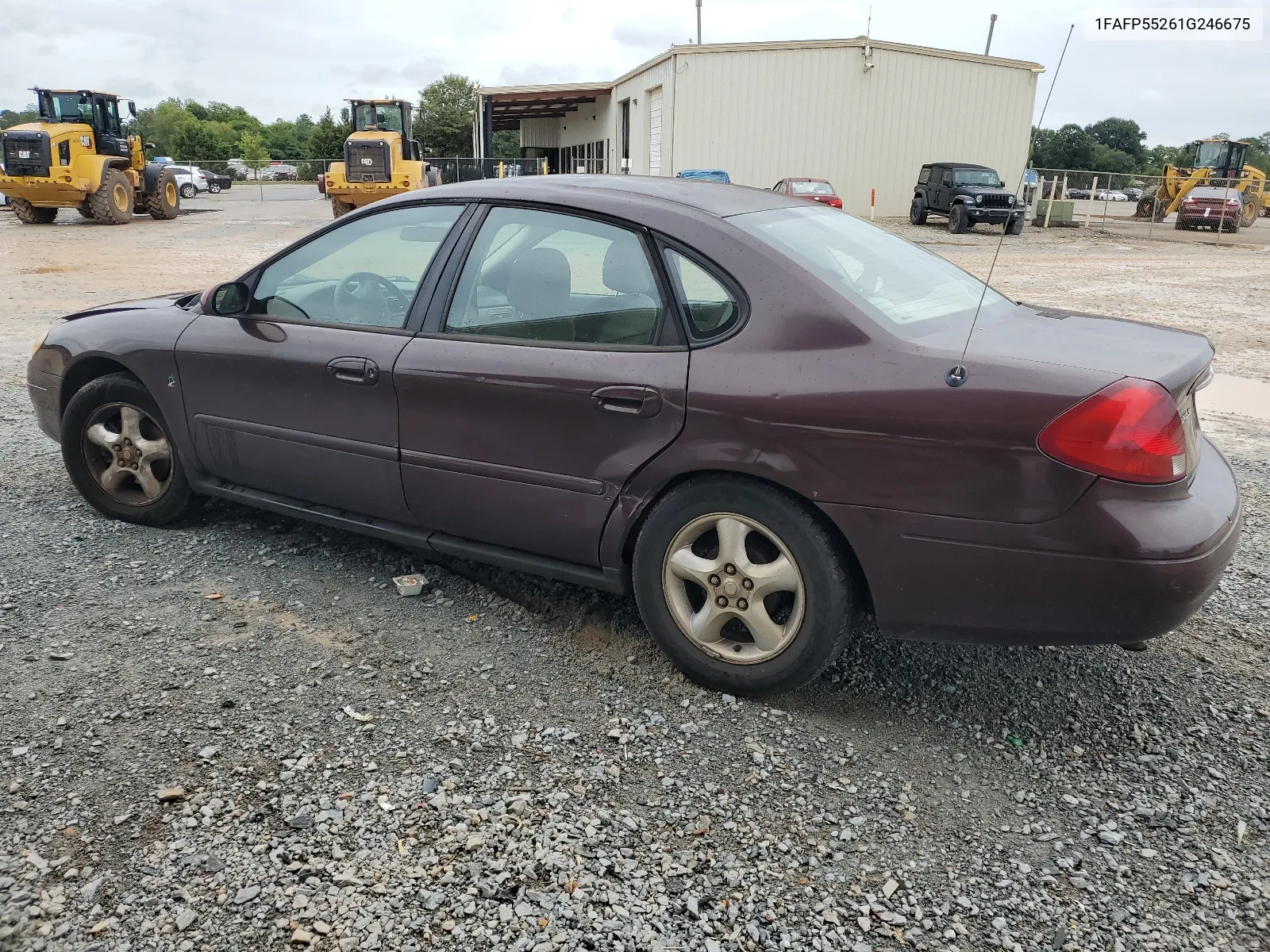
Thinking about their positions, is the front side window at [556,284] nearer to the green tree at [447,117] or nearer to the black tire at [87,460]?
the black tire at [87,460]

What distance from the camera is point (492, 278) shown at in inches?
135

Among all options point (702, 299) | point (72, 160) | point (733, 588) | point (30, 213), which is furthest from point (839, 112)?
point (733, 588)

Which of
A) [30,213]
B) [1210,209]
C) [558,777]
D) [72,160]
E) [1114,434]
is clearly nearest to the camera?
[1114,434]

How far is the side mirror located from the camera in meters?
3.97

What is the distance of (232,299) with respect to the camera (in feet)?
13.1

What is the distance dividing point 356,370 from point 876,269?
1.84 meters

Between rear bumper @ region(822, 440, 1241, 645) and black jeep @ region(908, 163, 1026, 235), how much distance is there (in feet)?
80.1

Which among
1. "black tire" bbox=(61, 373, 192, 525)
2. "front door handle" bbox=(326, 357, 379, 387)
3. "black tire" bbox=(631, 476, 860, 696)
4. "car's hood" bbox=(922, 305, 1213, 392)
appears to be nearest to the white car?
"black tire" bbox=(61, 373, 192, 525)

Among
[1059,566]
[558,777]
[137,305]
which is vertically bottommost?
[558,777]

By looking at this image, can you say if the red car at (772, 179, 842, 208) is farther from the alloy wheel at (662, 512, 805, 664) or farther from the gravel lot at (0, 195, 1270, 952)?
the alloy wheel at (662, 512, 805, 664)

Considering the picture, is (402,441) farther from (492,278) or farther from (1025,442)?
(1025,442)

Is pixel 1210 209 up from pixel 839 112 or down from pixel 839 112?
down

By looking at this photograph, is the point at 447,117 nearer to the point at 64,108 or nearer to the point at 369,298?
the point at 64,108

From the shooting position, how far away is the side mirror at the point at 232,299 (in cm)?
397
